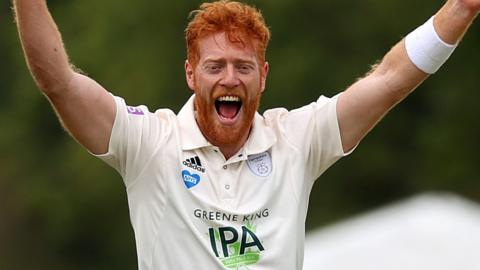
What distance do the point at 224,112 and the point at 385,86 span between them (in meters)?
0.89

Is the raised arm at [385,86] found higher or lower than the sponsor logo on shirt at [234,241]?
higher

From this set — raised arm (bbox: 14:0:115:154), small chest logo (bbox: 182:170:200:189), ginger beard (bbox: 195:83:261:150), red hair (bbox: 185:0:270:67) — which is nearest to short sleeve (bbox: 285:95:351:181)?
ginger beard (bbox: 195:83:261:150)

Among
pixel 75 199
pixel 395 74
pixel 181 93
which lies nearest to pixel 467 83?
pixel 181 93

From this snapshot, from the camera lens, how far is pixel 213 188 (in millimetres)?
8906

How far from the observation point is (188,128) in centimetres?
908

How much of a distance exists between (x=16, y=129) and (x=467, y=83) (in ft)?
27.9

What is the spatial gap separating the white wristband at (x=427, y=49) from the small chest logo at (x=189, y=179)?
134cm

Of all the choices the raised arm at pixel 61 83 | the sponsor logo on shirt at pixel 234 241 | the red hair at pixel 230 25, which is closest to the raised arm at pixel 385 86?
the red hair at pixel 230 25

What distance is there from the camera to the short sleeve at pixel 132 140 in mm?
8789

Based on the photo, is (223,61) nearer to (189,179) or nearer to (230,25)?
(230,25)

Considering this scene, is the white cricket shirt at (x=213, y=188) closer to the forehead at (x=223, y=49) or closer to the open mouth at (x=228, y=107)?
the open mouth at (x=228, y=107)

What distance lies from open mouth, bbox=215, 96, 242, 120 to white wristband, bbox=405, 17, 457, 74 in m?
0.98

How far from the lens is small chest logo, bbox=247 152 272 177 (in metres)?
9.04

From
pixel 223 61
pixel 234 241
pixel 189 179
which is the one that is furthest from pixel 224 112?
pixel 234 241
